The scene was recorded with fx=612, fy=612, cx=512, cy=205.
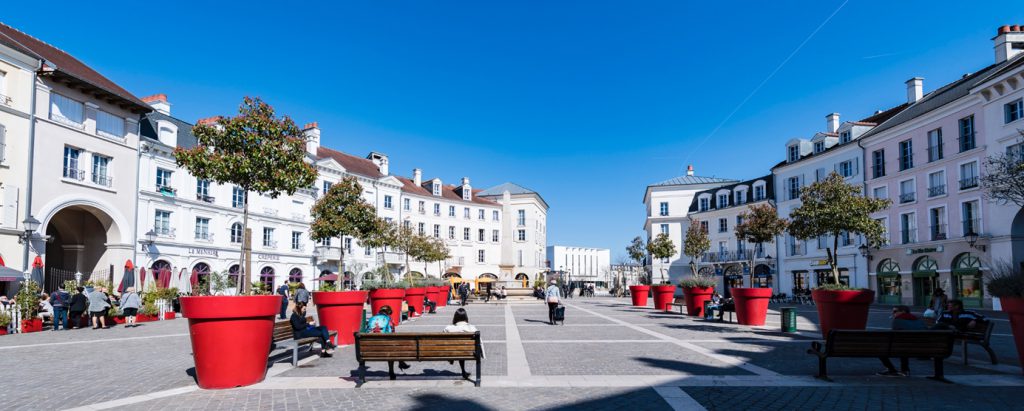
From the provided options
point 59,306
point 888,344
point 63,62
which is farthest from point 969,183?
point 63,62

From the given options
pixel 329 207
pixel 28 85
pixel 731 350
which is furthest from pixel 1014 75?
pixel 28 85

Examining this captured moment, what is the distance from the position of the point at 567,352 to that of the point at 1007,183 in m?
9.11

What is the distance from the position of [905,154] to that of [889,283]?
7.69 m

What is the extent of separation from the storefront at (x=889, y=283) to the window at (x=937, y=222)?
332 cm

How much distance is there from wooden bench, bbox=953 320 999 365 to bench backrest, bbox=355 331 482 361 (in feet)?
25.0

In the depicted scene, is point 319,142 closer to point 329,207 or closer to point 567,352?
point 329,207

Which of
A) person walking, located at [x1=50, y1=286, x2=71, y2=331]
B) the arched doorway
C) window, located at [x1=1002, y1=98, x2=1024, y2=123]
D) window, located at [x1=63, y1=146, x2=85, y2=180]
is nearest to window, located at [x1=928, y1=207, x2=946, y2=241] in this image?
the arched doorway

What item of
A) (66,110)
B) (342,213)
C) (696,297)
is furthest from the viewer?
(66,110)

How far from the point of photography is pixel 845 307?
12.8 metres

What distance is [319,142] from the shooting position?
5094 cm

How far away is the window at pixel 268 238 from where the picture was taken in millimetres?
41188

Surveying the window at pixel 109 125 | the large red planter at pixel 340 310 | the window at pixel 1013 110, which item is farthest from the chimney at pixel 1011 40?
the window at pixel 109 125

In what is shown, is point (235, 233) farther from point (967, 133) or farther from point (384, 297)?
point (967, 133)

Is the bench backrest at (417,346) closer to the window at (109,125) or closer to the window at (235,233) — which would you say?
the window at (109,125)
